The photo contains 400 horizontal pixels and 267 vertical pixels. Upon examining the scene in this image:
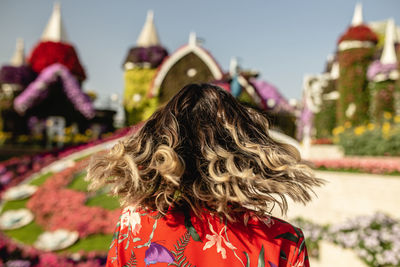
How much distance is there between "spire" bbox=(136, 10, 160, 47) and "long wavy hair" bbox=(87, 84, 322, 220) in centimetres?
1757

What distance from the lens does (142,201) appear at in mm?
1281

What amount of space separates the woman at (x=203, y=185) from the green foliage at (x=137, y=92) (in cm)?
1554

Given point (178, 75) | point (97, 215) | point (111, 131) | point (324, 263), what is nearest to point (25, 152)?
point (111, 131)

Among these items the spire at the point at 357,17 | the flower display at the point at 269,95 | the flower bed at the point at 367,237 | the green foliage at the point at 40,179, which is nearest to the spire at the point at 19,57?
the green foliage at the point at 40,179

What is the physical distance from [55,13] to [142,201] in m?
19.8

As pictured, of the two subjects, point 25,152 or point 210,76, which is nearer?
point 25,152

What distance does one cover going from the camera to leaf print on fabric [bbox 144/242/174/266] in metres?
1.14

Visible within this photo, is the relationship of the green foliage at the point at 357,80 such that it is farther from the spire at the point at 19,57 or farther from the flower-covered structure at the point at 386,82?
the spire at the point at 19,57

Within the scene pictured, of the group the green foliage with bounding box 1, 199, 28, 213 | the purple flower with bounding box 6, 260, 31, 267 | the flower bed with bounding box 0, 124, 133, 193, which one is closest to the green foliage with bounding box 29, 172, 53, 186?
the flower bed with bounding box 0, 124, 133, 193

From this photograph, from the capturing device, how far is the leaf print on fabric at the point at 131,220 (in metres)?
1.24

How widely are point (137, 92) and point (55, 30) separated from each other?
20.3ft

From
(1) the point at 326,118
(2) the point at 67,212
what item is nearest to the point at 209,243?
(2) the point at 67,212

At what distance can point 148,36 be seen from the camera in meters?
17.9

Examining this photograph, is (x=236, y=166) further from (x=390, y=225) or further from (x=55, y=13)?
(x=55, y=13)
